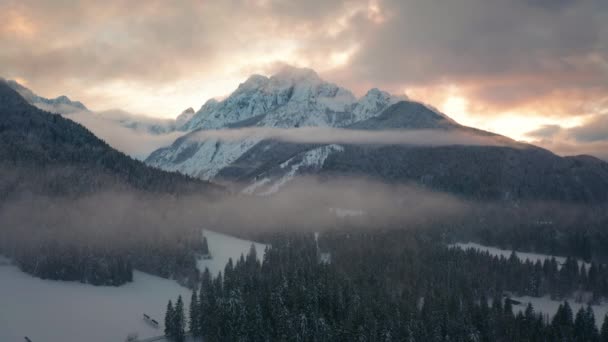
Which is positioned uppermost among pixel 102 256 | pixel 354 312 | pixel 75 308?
pixel 354 312

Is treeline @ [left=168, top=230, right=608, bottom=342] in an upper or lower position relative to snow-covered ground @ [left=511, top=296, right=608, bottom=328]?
upper

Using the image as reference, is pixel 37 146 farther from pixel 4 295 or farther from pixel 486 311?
pixel 486 311

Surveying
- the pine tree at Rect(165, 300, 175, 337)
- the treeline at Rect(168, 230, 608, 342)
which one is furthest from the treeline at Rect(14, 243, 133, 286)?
the pine tree at Rect(165, 300, 175, 337)

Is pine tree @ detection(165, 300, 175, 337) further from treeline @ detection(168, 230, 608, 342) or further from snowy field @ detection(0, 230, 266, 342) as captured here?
snowy field @ detection(0, 230, 266, 342)

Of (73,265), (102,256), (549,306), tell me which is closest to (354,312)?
(549,306)

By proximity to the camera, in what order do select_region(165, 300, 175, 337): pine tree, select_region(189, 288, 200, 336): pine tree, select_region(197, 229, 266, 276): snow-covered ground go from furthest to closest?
select_region(197, 229, 266, 276): snow-covered ground < select_region(189, 288, 200, 336): pine tree < select_region(165, 300, 175, 337): pine tree

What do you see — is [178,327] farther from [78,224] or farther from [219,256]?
[219,256]

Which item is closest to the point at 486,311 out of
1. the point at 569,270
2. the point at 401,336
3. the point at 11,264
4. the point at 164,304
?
the point at 401,336
